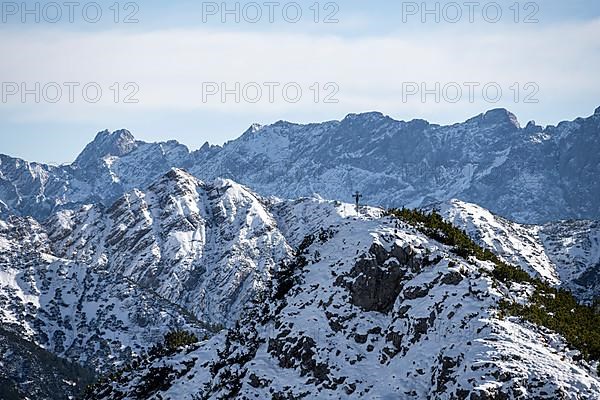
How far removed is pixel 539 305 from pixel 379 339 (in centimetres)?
1701

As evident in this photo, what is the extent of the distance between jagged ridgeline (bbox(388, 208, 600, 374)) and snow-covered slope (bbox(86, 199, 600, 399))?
156cm

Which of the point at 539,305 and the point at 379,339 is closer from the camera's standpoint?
the point at 539,305

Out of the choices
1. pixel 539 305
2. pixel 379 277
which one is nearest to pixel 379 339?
pixel 379 277

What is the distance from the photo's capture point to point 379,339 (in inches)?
3263

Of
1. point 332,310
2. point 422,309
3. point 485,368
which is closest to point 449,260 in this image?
point 422,309

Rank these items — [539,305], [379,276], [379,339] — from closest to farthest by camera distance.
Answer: [539,305] < [379,339] < [379,276]

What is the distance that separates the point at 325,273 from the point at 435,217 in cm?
2120

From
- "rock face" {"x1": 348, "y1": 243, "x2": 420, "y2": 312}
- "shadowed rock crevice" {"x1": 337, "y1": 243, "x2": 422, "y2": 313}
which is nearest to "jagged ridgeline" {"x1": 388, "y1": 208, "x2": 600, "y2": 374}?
"shadowed rock crevice" {"x1": 337, "y1": 243, "x2": 422, "y2": 313}

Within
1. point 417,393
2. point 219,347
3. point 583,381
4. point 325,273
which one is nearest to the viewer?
point 583,381

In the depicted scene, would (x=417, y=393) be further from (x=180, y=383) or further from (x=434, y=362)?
(x=180, y=383)

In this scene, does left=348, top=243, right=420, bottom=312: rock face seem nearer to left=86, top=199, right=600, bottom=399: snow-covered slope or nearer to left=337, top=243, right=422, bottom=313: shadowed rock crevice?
left=337, top=243, right=422, bottom=313: shadowed rock crevice

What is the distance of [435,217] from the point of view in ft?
349

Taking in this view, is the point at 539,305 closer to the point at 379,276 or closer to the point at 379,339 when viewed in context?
the point at 379,339

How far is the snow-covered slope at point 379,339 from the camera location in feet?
224
